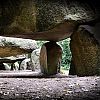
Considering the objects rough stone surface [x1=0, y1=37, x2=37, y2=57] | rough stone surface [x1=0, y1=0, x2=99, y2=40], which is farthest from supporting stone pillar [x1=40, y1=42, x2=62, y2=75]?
rough stone surface [x1=0, y1=0, x2=99, y2=40]

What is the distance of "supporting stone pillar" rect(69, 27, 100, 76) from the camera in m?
3.58

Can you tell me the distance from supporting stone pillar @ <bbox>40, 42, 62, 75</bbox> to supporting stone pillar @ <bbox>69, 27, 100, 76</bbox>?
2.01 m

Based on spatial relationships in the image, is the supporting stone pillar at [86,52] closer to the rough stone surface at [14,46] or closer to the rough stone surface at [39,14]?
the rough stone surface at [39,14]

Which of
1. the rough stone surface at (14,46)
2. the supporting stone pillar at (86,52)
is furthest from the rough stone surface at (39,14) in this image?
the rough stone surface at (14,46)

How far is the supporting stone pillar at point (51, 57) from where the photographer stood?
608 cm

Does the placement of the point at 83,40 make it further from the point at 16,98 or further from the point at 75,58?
the point at 16,98

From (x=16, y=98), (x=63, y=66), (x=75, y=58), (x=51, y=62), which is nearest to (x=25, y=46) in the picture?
(x=51, y=62)

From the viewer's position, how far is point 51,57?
20.0ft

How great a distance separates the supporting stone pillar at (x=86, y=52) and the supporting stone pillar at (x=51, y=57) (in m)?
2.01

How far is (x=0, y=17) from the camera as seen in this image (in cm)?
270

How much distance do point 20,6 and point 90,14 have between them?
2.40ft

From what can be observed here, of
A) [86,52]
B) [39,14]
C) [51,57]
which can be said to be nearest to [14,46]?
[51,57]

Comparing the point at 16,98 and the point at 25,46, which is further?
the point at 25,46

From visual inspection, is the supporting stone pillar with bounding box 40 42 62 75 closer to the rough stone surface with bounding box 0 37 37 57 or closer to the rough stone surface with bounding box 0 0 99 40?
the rough stone surface with bounding box 0 37 37 57
